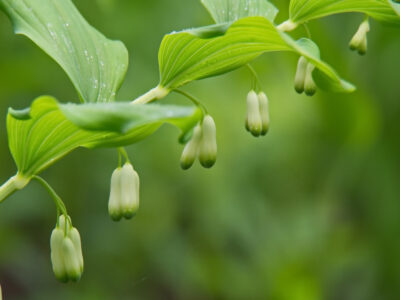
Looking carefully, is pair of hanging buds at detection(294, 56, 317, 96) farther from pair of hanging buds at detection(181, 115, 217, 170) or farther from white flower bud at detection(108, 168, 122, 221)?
white flower bud at detection(108, 168, 122, 221)

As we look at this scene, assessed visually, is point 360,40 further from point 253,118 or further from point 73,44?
point 73,44

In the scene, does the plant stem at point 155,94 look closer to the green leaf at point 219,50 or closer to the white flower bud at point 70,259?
the green leaf at point 219,50

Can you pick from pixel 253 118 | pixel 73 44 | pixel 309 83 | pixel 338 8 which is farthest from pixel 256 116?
pixel 73 44

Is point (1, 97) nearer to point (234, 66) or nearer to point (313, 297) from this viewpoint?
point (313, 297)

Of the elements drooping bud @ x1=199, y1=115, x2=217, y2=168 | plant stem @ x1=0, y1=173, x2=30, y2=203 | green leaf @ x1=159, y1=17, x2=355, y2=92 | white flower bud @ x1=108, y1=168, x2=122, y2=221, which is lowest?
white flower bud @ x1=108, y1=168, x2=122, y2=221

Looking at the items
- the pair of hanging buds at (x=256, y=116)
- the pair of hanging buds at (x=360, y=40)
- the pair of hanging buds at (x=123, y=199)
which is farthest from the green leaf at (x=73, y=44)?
the pair of hanging buds at (x=360, y=40)

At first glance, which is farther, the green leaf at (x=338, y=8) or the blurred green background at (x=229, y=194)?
the blurred green background at (x=229, y=194)

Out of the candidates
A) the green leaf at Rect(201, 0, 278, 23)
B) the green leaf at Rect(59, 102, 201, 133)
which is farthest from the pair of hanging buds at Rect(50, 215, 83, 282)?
the green leaf at Rect(201, 0, 278, 23)
